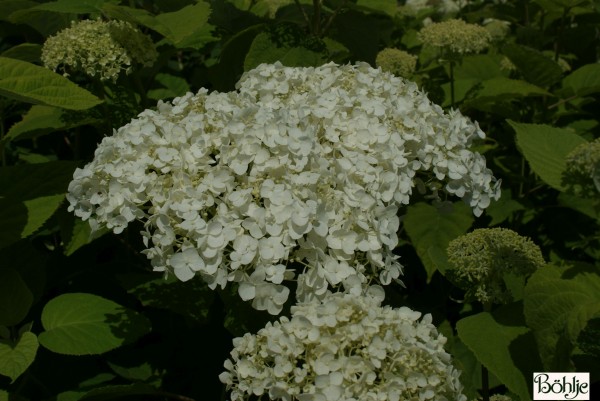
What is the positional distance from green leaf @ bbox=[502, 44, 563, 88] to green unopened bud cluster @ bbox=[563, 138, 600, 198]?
55.5 inches

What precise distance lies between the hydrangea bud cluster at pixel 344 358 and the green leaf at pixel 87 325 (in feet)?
2.12

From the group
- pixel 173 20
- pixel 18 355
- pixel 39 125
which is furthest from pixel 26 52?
pixel 18 355

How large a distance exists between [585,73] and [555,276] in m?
1.96

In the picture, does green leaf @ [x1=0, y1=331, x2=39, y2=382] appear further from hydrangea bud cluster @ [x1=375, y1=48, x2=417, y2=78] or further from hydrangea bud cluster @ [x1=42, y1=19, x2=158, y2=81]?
hydrangea bud cluster @ [x1=375, y1=48, x2=417, y2=78]

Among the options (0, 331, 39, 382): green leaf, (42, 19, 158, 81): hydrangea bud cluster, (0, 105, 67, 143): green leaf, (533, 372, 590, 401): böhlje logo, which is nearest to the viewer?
(533, 372, 590, 401): böhlje logo

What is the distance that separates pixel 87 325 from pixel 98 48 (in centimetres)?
98

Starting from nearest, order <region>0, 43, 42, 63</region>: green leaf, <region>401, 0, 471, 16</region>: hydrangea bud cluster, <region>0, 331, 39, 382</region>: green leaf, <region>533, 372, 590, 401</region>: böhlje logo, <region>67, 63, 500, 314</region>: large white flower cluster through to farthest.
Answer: <region>67, 63, 500, 314</region>: large white flower cluster < <region>533, 372, 590, 401</region>: böhlje logo < <region>0, 331, 39, 382</region>: green leaf < <region>0, 43, 42, 63</region>: green leaf < <region>401, 0, 471, 16</region>: hydrangea bud cluster

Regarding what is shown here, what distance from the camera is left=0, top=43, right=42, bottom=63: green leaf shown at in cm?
303

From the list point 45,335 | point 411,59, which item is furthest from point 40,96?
point 411,59

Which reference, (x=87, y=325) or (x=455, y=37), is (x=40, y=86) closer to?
(x=87, y=325)

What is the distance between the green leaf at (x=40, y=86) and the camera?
7.57 feet

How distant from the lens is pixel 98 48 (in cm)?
273

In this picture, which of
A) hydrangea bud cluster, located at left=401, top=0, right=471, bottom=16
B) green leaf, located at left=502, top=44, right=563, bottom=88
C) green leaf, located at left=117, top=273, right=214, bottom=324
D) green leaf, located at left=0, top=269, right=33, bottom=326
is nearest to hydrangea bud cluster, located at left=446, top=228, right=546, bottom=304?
green leaf, located at left=117, top=273, right=214, bottom=324

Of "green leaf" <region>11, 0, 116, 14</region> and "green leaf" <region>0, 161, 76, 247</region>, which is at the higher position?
"green leaf" <region>11, 0, 116, 14</region>
